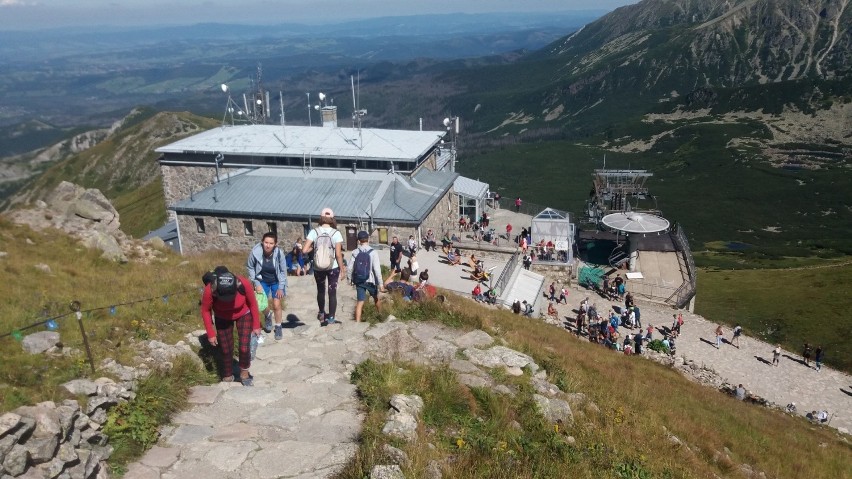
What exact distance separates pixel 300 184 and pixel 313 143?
4.10 meters

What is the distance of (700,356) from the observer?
99.0 ft

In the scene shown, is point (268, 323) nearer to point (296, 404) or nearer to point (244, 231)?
point (296, 404)

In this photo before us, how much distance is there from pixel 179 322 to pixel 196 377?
290cm

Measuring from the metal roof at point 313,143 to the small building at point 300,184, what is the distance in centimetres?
7

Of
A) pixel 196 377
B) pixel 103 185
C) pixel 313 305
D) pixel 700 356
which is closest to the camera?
pixel 196 377

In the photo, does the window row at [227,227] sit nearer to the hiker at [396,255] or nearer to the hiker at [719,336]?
the hiker at [396,255]

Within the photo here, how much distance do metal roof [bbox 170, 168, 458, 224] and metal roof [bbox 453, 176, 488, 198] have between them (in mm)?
5292

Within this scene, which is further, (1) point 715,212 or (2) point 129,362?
(1) point 715,212

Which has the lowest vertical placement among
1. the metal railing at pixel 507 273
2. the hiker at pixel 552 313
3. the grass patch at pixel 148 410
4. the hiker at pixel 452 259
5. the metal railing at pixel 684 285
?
the metal railing at pixel 684 285

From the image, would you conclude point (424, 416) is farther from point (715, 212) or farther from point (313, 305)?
point (715, 212)

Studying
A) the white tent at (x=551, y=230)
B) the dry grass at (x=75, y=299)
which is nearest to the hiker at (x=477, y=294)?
the white tent at (x=551, y=230)

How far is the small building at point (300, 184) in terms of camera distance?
111 ft

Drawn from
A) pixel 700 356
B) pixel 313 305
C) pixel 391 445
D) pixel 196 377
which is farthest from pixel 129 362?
pixel 700 356

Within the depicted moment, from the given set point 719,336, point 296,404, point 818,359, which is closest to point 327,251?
point 296,404
